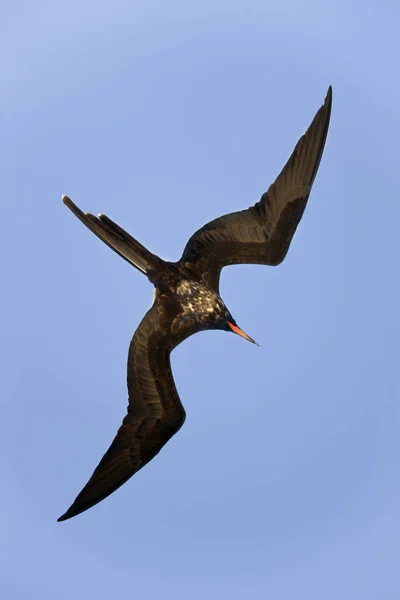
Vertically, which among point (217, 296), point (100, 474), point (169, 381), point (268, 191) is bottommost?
point (100, 474)

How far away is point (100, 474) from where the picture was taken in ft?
69.6

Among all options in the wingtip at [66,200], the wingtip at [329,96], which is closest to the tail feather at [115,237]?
the wingtip at [66,200]

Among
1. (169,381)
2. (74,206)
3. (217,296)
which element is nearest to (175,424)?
(169,381)

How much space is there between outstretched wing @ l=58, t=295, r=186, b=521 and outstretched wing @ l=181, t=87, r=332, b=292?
1711 mm

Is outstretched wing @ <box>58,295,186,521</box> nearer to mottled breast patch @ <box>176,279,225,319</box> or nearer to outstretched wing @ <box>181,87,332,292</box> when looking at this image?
mottled breast patch @ <box>176,279,225,319</box>

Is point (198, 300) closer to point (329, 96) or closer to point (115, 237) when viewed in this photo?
point (115, 237)

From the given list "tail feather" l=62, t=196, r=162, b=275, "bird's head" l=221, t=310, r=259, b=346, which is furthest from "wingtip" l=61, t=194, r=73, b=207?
"bird's head" l=221, t=310, r=259, b=346

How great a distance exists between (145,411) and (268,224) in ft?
14.0

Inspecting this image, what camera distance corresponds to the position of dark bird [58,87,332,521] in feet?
70.4

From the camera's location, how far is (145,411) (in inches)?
859

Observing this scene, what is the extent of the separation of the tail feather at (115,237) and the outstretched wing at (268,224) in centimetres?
109

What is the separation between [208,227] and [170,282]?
1.30 meters

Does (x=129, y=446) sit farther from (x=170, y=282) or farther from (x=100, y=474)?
(x=170, y=282)

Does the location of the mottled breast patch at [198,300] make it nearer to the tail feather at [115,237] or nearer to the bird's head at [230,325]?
the bird's head at [230,325]
